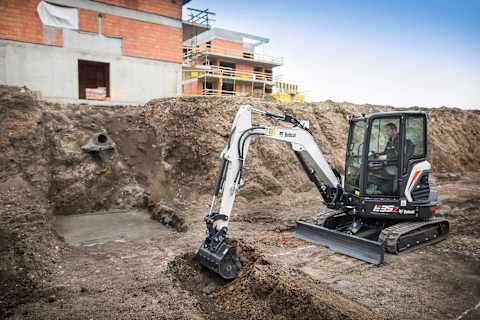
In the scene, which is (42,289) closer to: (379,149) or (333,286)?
(333,286)

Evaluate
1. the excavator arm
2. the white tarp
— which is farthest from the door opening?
the excavator arm

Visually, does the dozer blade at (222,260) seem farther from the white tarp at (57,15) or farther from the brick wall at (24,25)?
the white tarp at (57,15)

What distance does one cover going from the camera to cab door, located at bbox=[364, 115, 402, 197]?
687 centimetres

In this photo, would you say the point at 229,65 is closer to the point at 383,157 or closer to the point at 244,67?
the point at 244,67

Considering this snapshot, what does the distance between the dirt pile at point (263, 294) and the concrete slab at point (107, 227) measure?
258 centimetres

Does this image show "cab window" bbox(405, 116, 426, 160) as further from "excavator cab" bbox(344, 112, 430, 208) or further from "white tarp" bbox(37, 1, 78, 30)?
"white tarp" bbox(37, 1, 78, 30)

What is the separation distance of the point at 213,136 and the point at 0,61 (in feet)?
28.1

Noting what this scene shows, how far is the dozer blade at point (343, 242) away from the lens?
6.23m

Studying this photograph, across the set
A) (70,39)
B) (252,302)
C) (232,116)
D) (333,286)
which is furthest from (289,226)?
(70,39)

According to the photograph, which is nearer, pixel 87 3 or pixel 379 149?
pixel 379 149

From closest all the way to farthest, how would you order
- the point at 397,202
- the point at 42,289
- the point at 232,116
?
the point at 42,289 → the point at 397,202 → the point at 232,116

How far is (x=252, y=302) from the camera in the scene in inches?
185

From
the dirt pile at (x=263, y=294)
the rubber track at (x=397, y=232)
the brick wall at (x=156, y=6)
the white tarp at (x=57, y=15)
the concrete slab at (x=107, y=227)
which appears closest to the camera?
the dirt pile at (x=263, y=294)

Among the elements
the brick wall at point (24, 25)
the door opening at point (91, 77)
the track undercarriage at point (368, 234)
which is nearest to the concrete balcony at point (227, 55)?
the door opening at point (91, 77)
